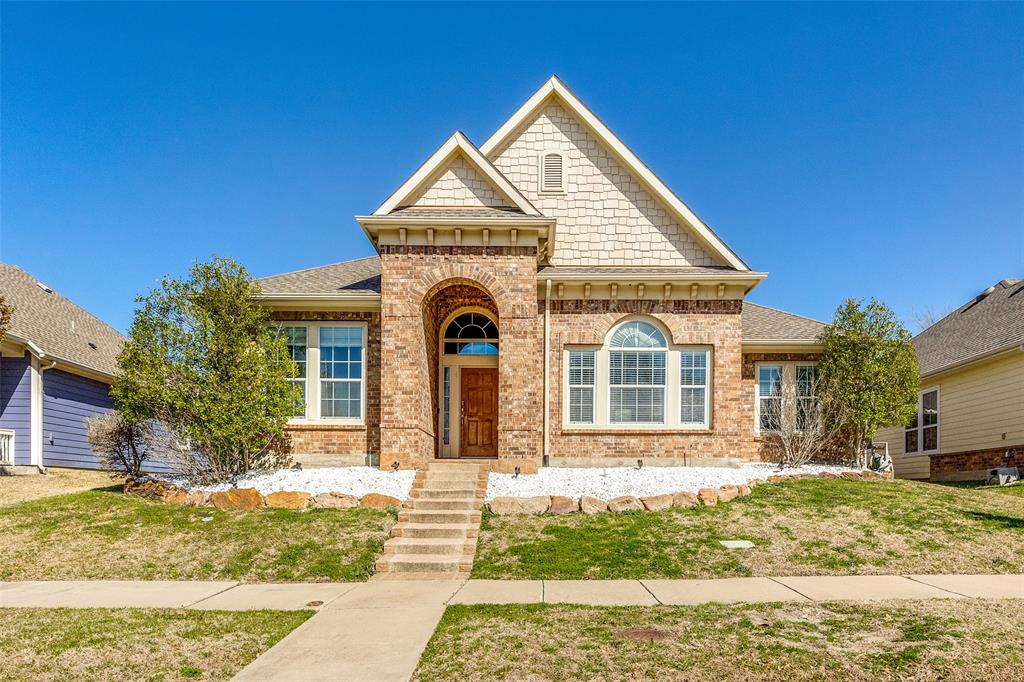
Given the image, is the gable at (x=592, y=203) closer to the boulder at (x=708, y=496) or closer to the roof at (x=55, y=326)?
the boulder at (x=708, y=496)

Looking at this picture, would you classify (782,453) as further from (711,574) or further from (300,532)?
(300,532)

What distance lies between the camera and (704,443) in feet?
54.7

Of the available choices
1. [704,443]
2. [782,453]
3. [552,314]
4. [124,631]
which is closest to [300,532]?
[124,631]

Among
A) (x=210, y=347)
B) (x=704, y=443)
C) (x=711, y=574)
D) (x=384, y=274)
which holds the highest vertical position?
(x=384, y=274)

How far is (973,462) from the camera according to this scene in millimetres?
19547

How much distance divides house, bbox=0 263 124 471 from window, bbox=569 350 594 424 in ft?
34.4

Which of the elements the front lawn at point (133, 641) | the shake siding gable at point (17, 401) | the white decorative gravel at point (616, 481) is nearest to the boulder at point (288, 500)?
the white decorative gravel at point (616, 481)

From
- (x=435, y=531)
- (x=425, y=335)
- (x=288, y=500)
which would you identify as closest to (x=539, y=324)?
(x=425, y=335)

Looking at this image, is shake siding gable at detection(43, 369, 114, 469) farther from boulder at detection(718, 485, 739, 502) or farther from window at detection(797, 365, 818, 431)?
window at detection(797, 365, 818, 431)

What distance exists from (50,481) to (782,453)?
17249mm

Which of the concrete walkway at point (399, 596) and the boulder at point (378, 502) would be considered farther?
the boulder at point (378, 502)

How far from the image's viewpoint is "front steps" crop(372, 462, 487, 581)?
422 inches

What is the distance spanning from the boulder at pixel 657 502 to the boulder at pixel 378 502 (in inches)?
173

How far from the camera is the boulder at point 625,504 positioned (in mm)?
13057
